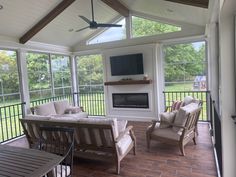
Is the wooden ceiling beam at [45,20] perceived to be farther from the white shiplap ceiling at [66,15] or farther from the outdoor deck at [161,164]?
the outdoor deck at [161,164]

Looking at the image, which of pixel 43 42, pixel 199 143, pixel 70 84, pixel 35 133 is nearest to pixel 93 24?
pixel 35 133

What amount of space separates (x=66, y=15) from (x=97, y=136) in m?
3.98

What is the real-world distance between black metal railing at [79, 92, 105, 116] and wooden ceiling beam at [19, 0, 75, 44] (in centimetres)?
297

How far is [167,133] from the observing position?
11.8ft

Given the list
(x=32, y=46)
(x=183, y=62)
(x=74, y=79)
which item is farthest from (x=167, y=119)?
(x=74, y=79)

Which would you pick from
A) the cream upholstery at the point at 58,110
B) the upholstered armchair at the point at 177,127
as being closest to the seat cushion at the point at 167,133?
the upholstered armchair at the point at 177,127

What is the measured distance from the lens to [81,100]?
7.62m

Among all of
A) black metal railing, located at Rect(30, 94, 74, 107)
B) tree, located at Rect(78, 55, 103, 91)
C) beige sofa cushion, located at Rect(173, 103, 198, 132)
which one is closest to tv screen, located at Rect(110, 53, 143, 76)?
tree, located at Rect(78, 55, 103, 91)

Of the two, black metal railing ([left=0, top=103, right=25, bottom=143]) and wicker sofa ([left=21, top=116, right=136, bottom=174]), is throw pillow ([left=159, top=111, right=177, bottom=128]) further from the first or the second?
black metal railing ([left=0, top=103, right=25, bottom=143])

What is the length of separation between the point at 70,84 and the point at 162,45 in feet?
12.3

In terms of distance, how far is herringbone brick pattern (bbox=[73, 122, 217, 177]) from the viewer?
292 centimetres

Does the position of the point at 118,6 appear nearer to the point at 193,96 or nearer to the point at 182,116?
the point at 193,96

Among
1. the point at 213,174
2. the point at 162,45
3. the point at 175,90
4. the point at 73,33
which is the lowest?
the point at 213,174

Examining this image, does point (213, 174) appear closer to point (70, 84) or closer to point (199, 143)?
point (199, 143)
